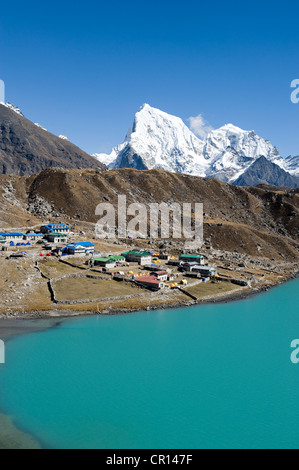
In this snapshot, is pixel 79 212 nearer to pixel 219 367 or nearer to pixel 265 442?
pixel 219 367

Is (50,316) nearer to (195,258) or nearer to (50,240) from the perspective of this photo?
(50,240)

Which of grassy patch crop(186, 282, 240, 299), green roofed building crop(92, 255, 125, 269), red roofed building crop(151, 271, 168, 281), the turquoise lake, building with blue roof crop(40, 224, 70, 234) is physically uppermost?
building with blue roof crop(40, 224, 70, 234)

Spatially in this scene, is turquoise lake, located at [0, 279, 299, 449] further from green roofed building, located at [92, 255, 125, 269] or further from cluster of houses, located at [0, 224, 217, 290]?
green roofed building, located at [92, 255, 125, 269]

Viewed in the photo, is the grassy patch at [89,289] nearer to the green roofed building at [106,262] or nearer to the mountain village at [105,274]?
the mountain village at [105,274]

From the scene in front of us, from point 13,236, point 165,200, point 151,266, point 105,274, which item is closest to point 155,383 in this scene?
point 105,274

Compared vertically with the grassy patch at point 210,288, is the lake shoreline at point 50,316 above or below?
below

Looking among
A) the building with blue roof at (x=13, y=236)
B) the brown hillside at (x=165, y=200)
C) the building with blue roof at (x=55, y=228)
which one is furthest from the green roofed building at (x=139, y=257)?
the brown hillside at (x=165, y=200)

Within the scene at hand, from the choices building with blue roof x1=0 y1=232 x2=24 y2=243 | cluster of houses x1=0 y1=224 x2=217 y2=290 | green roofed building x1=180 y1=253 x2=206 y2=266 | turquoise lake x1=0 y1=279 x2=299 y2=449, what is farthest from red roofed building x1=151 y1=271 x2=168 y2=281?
building with blue roof x1=0 y1=232 x2=24 y2=243
